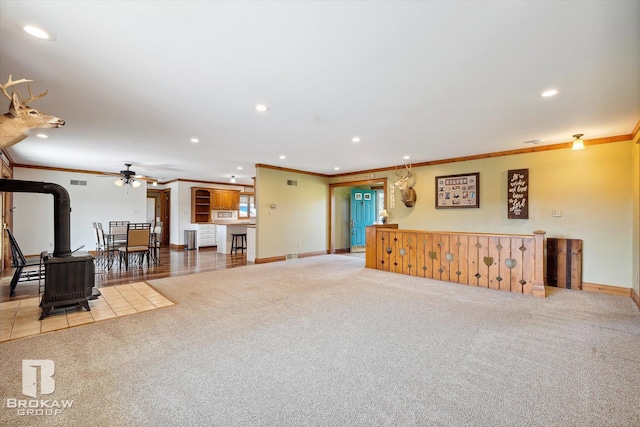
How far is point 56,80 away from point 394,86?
10.9 ft

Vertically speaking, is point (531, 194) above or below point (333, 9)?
below

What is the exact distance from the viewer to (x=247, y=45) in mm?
2182

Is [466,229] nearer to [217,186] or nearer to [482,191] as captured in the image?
[482,191]

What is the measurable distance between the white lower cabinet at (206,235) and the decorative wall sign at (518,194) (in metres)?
9.25

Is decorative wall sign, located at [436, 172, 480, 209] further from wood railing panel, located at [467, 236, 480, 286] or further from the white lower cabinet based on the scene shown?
the white lower cabinet

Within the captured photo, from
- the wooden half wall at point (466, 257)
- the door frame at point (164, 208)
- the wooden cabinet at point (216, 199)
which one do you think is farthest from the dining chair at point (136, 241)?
the wooden half wall at point (466, 257)

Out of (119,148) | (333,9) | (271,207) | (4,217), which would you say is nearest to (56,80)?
(333,9)

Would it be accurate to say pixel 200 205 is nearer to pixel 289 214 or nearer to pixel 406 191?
pixel 289 214

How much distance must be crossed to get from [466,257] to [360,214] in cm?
521

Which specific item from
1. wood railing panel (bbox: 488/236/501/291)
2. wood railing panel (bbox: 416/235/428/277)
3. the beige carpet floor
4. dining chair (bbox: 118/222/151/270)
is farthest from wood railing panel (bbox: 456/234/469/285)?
dining chair (bbox: 118/222/151/270)

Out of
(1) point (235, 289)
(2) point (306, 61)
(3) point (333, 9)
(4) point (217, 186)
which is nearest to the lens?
(3) point (333, 9)

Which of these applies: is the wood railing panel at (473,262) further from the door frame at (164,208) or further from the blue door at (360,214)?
the door frame at (164,208)

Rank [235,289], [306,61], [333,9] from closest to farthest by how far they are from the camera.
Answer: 1. [333,9]
2. [306,61]
3. [235,289]

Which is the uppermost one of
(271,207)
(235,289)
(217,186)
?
(217,186)
